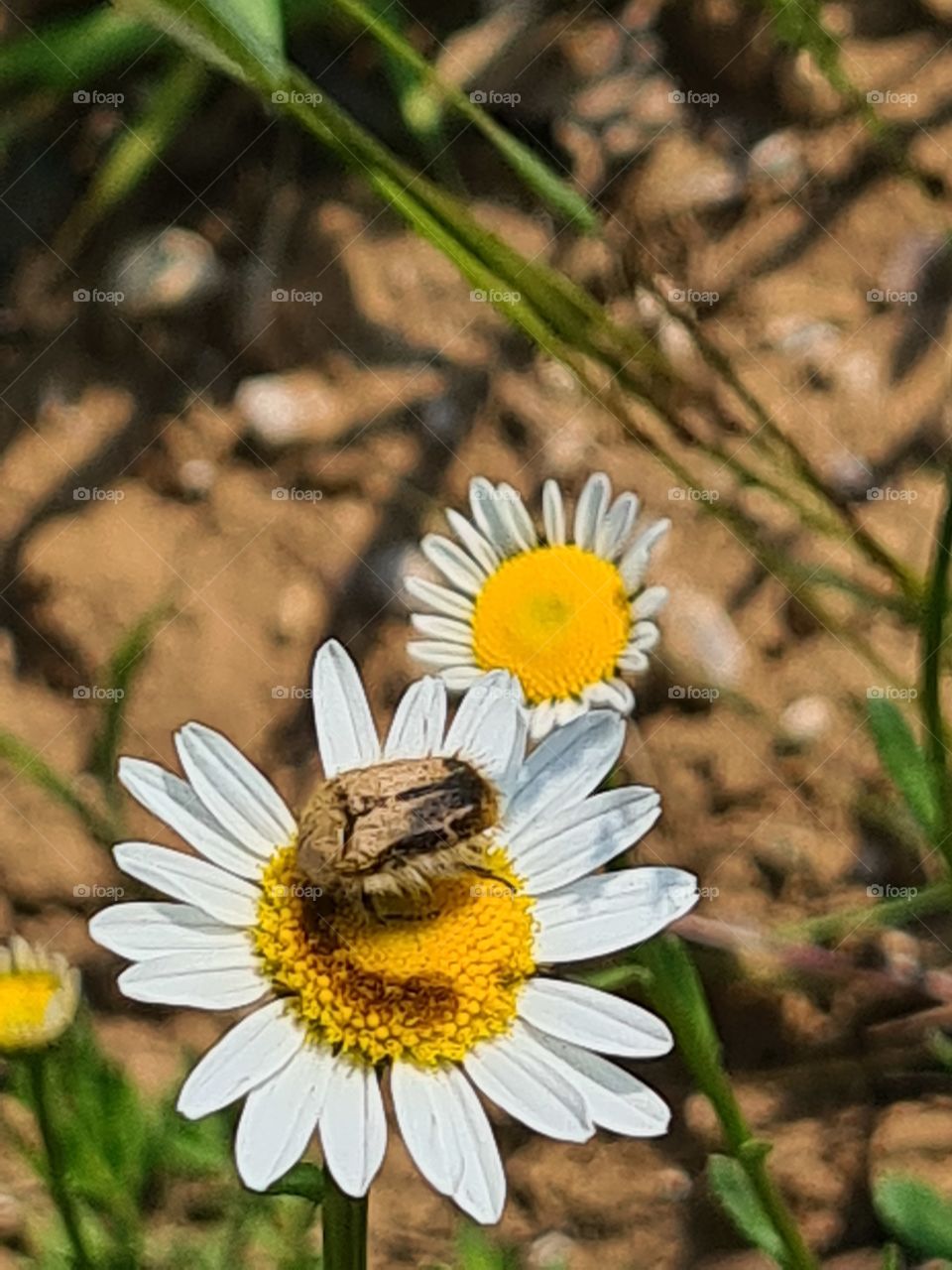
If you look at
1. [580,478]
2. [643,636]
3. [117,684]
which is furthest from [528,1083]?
[580,478]

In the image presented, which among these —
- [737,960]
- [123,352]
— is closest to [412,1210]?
[737,960]

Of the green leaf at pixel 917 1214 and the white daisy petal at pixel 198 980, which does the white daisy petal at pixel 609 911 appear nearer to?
the white daisy petal at pixel 198 980

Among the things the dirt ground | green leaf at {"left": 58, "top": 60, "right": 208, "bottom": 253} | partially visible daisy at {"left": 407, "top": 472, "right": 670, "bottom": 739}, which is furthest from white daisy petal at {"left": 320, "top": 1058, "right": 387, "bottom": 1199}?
green leaf at {"left": 58, "top": 60, "right": 208, "bottom": 253}

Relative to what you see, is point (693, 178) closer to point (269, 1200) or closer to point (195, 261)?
point (195, 261)

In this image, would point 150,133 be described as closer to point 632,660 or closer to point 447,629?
point 447,629

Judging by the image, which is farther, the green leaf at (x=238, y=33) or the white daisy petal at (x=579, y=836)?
the green leaf at (x=238, y=33)

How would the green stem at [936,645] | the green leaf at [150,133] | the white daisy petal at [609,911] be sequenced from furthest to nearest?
the green leaf at [150,133]
the green stem at [936,645]
the white daisy petal at [609,911]

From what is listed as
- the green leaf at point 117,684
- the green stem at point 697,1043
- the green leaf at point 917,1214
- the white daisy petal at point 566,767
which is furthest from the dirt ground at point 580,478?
the white daisy petal at point 566,767
